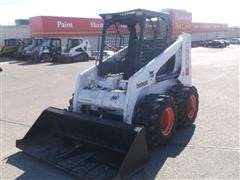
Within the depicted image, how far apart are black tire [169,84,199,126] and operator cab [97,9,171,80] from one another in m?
0.96

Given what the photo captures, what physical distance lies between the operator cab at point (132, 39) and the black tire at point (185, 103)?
0.96m

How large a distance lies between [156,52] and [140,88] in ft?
3.86

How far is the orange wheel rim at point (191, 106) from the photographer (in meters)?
7.21

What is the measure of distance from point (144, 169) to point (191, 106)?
2.77 m

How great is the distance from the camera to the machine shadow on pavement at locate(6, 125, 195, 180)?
4.96m

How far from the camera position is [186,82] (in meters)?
7.86

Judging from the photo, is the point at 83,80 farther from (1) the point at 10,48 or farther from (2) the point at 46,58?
(1) the point at 10,48

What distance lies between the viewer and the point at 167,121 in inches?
241

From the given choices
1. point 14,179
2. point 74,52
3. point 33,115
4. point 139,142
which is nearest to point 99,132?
point 139,142

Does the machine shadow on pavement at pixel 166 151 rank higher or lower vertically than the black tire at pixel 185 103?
lower

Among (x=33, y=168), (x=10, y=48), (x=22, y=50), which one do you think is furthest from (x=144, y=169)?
(x=10, y=48)

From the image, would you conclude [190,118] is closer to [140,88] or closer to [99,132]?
[140,88]

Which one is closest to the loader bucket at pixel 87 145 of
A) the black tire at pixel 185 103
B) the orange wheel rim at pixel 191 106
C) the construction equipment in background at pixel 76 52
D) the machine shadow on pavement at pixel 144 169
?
the machine shadow on pavement at pixel 144 169

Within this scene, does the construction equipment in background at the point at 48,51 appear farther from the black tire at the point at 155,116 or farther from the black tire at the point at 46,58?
the black tire at the point at 155,116
